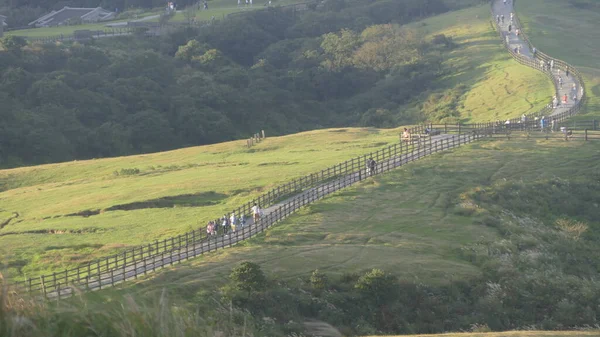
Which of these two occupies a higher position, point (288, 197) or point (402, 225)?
point (288, 197)

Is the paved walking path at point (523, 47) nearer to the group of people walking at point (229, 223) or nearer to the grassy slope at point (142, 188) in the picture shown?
the grassy slope at point (142, 188)

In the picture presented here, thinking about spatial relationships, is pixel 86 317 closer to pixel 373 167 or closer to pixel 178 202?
pixel 178 202

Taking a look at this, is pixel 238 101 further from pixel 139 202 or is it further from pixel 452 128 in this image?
pixel 139 202

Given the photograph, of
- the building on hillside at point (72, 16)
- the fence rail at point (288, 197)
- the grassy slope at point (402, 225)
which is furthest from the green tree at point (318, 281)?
the building on hillside at point (72, 16)

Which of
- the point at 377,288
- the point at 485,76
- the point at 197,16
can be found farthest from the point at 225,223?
the point at 197,16

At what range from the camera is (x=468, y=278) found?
36.1 m

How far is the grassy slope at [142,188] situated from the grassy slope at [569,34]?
26.3ft

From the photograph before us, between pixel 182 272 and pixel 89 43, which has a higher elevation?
pixel 89 43

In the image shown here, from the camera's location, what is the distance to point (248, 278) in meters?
32.4

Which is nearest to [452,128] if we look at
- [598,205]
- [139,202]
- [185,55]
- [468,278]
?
[598,205]

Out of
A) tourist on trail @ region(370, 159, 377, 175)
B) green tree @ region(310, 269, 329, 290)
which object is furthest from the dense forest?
green tree @ region(310, 269, 329, 290)

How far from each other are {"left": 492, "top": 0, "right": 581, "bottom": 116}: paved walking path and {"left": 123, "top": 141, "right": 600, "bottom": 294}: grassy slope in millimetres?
15382

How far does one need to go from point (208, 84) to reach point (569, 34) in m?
46.1

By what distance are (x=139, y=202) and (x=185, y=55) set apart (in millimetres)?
69892
